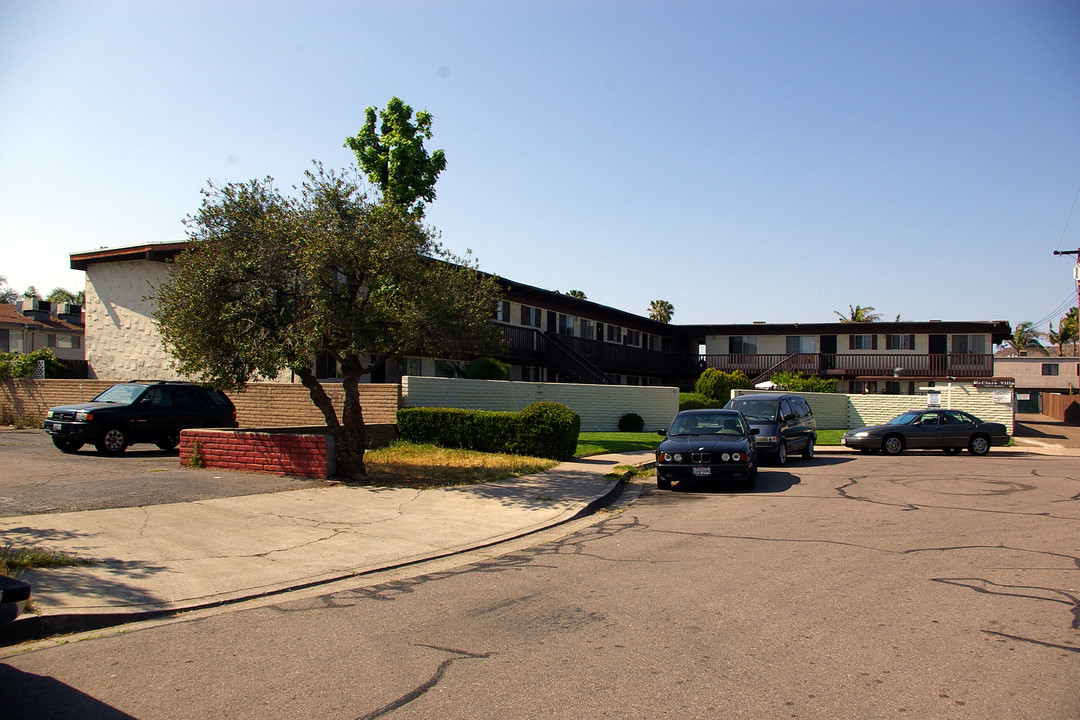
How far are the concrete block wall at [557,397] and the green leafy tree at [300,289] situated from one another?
682 centimetres

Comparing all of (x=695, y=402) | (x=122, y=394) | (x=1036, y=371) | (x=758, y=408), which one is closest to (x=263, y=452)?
(x=122, y=394)

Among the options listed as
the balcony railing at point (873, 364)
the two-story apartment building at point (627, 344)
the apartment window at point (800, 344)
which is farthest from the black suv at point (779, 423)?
the apartment window at point (800, 344)

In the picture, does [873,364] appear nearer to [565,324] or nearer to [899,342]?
[899,342]

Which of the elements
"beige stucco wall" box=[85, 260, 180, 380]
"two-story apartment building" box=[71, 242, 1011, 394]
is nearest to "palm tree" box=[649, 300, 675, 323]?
"two-story apartment building" box=[71, 242, 1011, 394]

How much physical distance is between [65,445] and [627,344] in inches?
1221

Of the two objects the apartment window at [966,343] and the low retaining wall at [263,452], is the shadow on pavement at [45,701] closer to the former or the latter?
the low retaining wall at [263,452]

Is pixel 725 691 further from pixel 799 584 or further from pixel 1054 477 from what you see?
pixel 1054 477

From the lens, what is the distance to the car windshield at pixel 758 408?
18.5m

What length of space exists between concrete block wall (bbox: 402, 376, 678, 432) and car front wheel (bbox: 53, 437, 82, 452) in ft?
23.7

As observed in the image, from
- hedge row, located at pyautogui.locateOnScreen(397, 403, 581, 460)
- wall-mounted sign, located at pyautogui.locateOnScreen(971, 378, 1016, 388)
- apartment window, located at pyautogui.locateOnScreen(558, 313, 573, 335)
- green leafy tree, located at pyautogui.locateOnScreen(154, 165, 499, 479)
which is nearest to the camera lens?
green leafy tree, located at pyautogui.locateOnScreen(154, 165, 499, 479)

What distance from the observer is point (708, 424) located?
15031 millimetres

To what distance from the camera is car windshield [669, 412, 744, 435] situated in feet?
48.4

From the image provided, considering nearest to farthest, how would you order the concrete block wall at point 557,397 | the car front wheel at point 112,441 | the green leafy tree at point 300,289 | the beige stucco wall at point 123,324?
the green leafy tree at point 300,289, the car front wheel at point 112,441, the concrete block wall at point 557,397, the beige stucco wall at point 123,324

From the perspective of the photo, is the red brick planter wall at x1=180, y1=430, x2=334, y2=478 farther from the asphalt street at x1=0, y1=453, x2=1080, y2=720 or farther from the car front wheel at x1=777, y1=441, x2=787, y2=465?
the car front wheel at x1=777, y1=441, x2=787, y2=465
